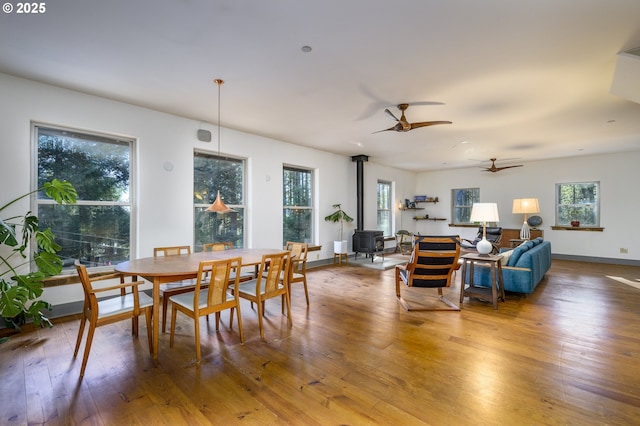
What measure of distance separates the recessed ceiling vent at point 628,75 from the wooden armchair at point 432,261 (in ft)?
6.98

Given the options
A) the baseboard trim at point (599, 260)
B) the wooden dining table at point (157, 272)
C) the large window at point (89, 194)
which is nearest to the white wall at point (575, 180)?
the baseboard trim at point (599, 260)

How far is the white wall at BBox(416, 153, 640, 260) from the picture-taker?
261 inches

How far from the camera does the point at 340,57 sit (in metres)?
2.67

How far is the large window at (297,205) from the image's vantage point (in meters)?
6.00

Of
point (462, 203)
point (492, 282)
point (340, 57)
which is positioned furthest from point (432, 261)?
point (462, 203)

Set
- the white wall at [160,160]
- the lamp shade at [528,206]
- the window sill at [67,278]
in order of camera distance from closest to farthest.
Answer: the white wall at [160,160]
the window sill at [67,278]
the lamp shade at [528,206]

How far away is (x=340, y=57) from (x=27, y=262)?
3882mm

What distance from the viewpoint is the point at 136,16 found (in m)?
2.11

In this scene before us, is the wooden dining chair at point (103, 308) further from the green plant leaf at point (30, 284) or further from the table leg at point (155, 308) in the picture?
the green plant leaf at point (30, 284)

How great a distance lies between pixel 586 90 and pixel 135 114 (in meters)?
5.55

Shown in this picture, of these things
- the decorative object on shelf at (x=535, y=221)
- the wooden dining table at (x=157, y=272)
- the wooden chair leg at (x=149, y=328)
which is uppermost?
the decorative object on shelf at (x=535, y=221)

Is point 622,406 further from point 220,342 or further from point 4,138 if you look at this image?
point 4,138

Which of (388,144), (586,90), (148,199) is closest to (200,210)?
(148,199)

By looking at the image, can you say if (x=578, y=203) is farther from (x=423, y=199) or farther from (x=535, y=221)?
(x=423, y=199)
